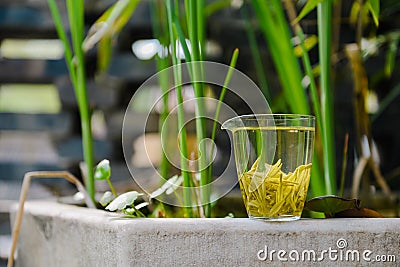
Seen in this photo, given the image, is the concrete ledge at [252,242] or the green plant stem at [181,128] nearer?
the concrete ledge at [252,242]

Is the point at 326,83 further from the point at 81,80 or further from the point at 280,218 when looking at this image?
the point at 81,80

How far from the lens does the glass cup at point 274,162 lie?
1.70ft

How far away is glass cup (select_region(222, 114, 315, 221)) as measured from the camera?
0.52 metres

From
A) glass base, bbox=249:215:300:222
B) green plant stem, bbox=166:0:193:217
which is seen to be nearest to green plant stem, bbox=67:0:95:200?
green plant stem, bbox=166:0:193:217

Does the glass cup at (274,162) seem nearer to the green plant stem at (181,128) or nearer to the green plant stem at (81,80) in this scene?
the green plant stem at (181,128)

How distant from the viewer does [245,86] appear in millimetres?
571

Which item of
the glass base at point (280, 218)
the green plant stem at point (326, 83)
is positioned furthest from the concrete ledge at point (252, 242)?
the green plant stem at point (326, 83)

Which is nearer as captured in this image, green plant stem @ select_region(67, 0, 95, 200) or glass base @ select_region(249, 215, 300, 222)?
glass base @ select_region(249, 215, 300, 222)

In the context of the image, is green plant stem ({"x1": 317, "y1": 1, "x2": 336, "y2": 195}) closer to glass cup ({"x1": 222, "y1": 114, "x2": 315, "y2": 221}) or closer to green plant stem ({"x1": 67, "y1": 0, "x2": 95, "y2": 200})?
glass cup ({"x1": 222, "y1": 114, "x2": 315, "y2": 221})

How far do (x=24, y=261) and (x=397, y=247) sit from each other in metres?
0.45

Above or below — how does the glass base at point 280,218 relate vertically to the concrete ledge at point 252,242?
above

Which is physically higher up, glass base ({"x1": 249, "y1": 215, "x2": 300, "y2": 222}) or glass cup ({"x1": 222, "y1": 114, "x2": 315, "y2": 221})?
glass cup ({"x1": 222, "y1": 114, "x2": 315, "y2": 221})

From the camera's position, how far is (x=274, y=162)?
0.53 meters

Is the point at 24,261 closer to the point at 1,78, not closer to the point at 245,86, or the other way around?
the point at 245,86
